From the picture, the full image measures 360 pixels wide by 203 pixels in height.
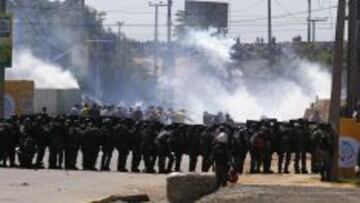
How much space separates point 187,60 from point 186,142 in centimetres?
6180

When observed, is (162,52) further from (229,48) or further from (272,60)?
(272,60)

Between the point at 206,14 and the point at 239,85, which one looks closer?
the point at 239,85

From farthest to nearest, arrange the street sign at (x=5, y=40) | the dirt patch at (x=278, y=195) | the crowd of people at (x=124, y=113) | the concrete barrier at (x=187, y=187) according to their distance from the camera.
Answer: the crowd of people at (x=124, y=113)
the street sign at (x=5, y=40)
the concrete barrier at (x=187, y=187)
the dirt patch at (x=278, y=195)

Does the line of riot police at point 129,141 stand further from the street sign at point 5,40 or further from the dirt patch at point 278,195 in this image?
the street sign at point 5,40

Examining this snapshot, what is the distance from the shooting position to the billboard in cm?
10800

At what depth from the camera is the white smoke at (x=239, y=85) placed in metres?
77.3

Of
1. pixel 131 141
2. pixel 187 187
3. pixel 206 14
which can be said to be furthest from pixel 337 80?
pixel 206 14

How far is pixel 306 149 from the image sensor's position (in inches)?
1252

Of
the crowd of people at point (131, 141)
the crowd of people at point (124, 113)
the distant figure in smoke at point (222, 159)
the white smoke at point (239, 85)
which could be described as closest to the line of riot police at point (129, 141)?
the crowd of people at point (131, 141)

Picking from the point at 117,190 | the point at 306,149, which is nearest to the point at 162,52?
the point at 306,149

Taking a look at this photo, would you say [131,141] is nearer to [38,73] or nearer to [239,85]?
[38,73]

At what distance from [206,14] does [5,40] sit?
7182 centimetres

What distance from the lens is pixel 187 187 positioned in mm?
21750

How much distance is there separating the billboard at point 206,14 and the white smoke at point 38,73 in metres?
24.8
